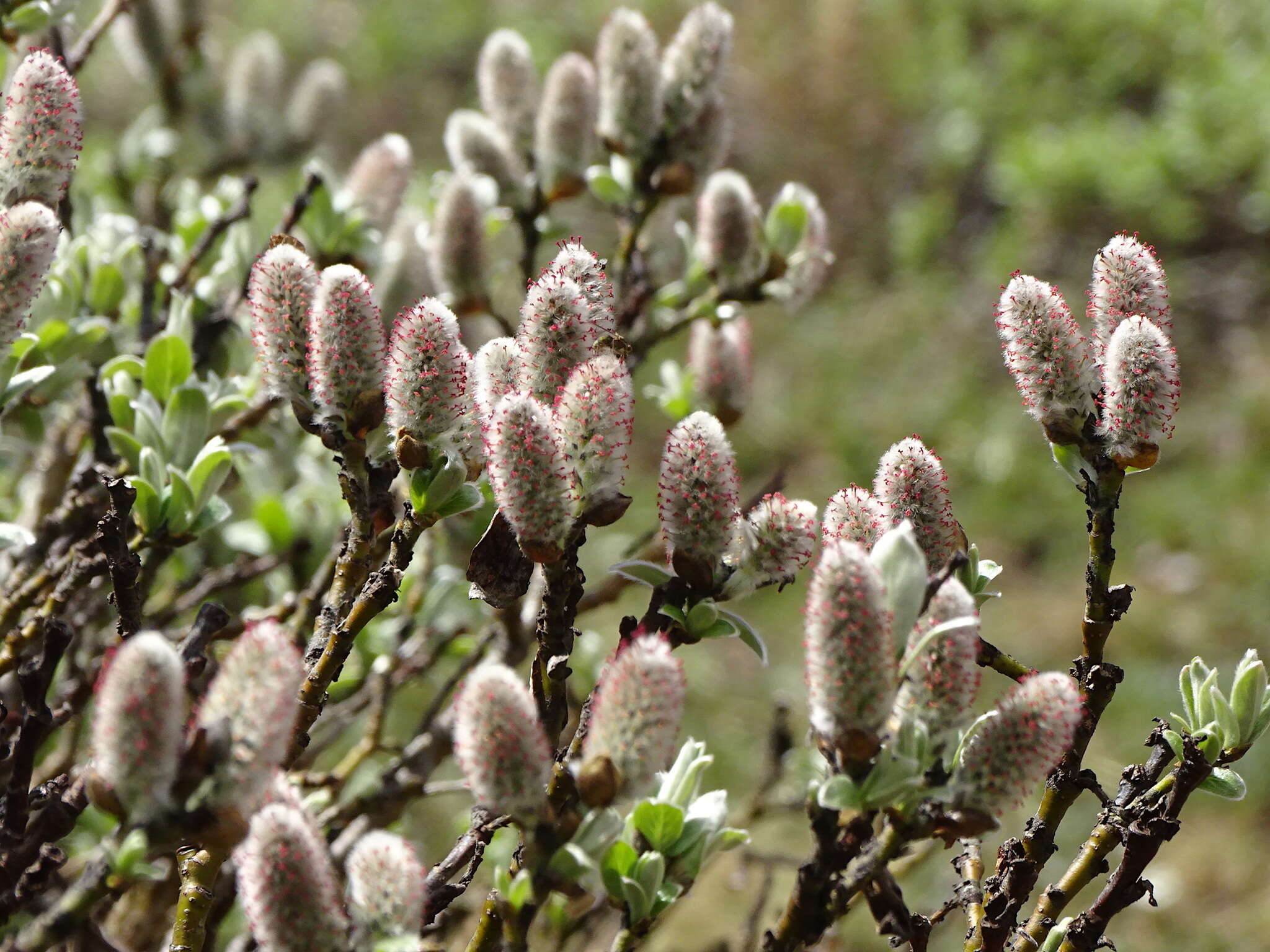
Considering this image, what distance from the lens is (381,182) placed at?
2.04 m

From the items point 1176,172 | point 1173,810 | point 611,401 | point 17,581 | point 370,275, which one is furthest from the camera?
point 1176,172

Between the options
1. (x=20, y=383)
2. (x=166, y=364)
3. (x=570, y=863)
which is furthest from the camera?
(x=166, y=364)

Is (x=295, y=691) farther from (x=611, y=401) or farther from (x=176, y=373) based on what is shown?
(x=176, y=373)

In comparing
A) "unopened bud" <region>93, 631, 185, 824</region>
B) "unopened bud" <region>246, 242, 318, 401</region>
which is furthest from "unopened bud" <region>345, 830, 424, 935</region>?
"unopened bud" <region>246, 242, 318, 401</region>

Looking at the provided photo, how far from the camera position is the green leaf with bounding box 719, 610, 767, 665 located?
1.07 meters

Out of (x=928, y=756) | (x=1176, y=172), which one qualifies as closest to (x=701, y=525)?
(x=928, y=756)

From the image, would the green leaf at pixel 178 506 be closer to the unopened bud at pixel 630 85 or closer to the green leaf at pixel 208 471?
the green leaf at pixel 208 471

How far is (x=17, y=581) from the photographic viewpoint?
5.45 feet

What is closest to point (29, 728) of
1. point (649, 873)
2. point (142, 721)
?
point (142, 721)

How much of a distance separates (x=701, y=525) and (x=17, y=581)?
43.4 inches

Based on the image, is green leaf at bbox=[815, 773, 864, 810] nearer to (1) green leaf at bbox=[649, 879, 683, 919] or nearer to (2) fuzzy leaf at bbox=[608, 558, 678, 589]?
(1) green leaf at bbox=[649, 879, 683, 919]

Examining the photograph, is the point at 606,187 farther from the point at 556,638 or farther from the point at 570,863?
the point at 570,863

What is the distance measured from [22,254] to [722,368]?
111cm

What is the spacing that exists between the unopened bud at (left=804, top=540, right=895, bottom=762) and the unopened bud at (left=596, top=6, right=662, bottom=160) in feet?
3.85
